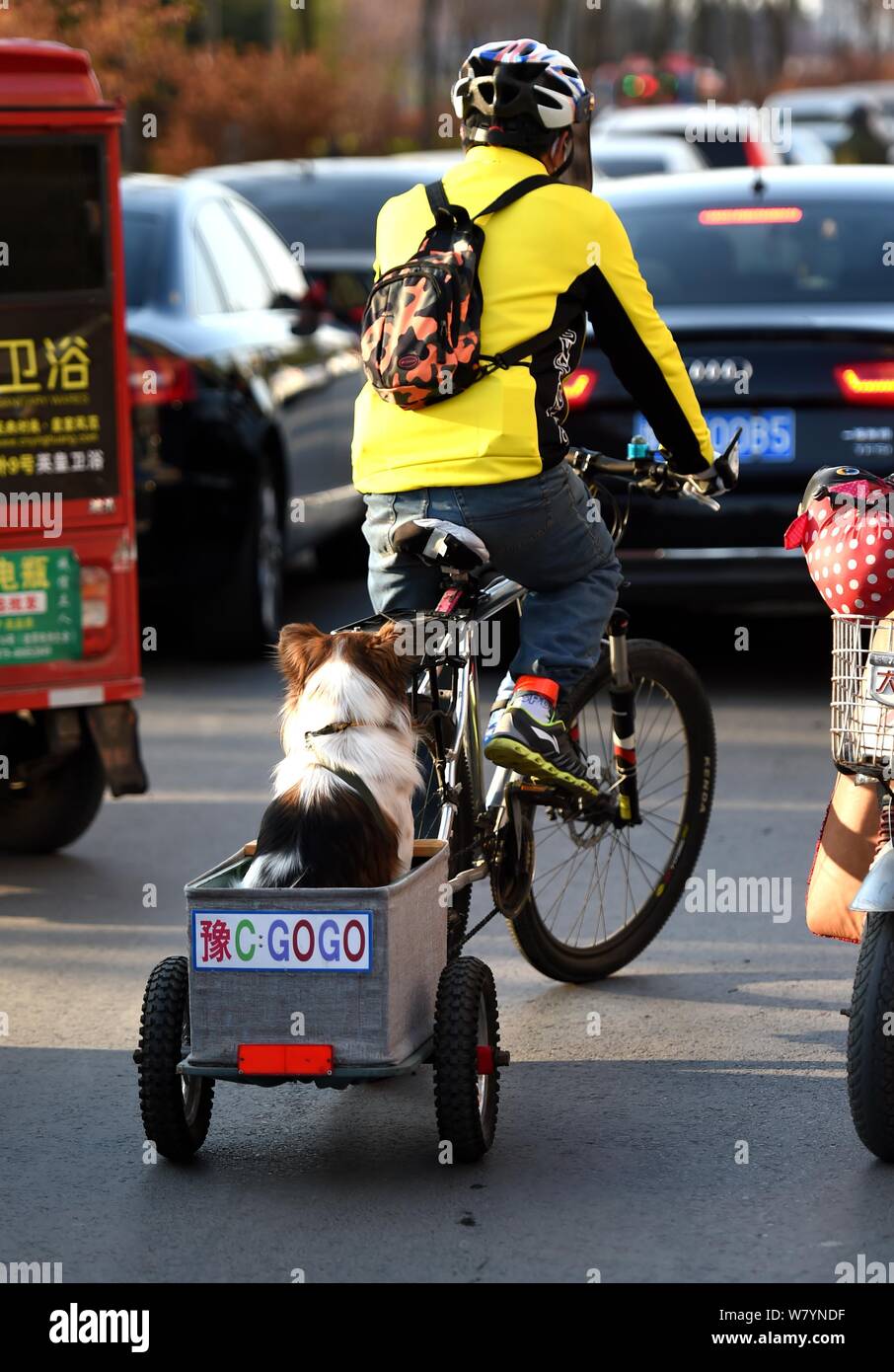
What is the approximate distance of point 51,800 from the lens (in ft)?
23.3

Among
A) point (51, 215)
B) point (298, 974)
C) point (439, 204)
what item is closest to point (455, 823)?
point (298, 974)

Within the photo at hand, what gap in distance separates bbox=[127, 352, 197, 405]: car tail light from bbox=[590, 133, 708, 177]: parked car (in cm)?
1119

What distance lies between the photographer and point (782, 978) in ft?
19.2

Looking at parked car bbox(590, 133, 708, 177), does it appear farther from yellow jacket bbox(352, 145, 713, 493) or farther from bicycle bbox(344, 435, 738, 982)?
yellow jacket bbox(352, 145, 713, 493)

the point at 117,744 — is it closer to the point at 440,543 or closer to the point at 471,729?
the point at 471,729

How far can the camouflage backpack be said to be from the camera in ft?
15.4

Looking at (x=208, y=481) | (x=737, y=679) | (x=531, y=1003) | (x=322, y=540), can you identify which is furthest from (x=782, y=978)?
(x=322, y=540)

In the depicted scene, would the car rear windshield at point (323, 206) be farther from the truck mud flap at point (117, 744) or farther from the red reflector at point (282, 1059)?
the red reflector at point (282, 1059)

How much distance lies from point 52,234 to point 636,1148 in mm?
3510

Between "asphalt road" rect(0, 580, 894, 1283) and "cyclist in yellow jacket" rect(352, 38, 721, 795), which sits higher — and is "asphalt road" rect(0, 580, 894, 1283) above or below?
below

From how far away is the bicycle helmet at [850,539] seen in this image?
440 cm

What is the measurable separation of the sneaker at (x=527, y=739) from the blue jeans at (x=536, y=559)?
89 mm

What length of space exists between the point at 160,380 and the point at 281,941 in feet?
17.9

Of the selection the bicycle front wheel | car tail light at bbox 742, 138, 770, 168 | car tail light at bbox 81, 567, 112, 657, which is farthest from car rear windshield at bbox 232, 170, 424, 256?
the bicycle front wheel
